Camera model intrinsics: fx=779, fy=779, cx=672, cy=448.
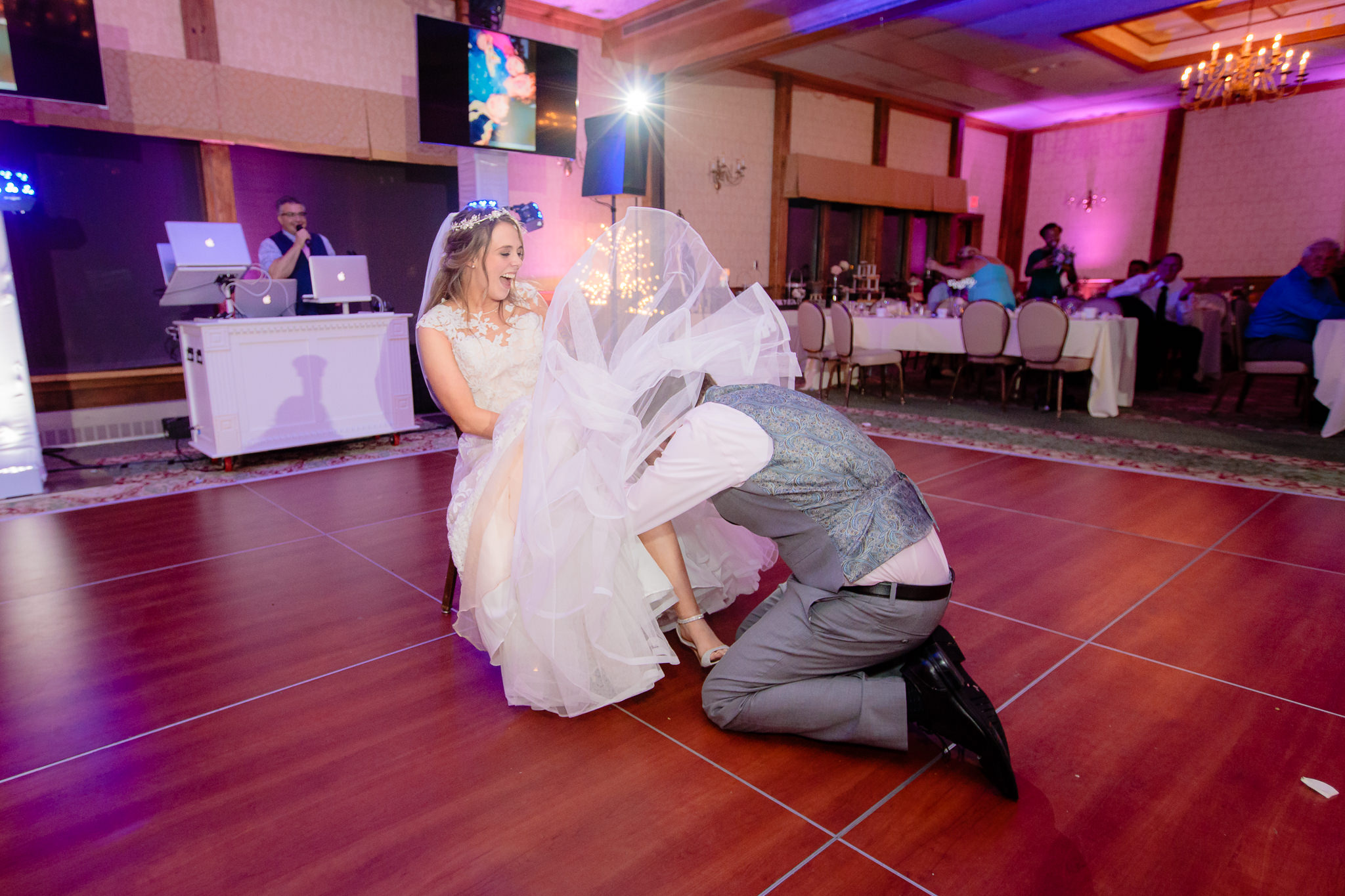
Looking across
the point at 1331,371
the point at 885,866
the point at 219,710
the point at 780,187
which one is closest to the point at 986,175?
the point at 780,187

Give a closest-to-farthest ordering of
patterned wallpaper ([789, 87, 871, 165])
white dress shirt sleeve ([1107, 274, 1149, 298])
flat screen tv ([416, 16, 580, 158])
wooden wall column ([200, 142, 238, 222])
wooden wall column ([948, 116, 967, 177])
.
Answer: wooden wall column ([200, 142, 238, 222]), flat screen tv ([416, 16, 580, 158]), white dress shirt sleeve ([1107, 274, 1149, 298]), patterned wallpaper ([789, 87, 871, 165]), wooden wall column ([948, 116, 967, 177])

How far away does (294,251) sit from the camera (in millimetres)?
5246

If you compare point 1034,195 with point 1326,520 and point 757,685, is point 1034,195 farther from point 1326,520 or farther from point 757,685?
point 757,685

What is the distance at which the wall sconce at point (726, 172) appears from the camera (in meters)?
8.98

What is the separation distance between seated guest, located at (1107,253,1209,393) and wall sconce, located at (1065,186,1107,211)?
4179mm

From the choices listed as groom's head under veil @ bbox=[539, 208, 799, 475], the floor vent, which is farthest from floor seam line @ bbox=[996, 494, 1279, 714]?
the floor vent

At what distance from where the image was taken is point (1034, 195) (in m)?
12.9

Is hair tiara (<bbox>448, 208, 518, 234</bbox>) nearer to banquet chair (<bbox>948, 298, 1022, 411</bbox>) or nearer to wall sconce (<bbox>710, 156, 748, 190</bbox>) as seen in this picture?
banquet chair (<bbox>948, 298, 1022, 411</bbox>)

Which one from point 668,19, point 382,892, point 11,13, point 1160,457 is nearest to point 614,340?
point 382,892

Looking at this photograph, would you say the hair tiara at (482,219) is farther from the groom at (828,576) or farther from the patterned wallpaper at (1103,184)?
the patterned wallpaper at (1103,184)

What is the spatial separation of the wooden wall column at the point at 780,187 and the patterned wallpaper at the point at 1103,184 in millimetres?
5460

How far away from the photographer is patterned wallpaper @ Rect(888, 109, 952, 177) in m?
11.2

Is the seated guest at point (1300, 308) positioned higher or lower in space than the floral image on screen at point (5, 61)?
lower

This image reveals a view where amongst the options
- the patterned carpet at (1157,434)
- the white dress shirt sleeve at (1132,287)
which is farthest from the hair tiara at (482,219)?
the white dress shirt sleeve at (1132,287)
